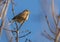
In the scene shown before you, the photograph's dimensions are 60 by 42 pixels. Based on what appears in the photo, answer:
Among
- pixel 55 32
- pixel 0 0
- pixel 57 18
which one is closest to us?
pixel 55 32

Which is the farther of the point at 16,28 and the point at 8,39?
the point at 16,28

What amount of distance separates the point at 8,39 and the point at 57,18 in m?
0.69

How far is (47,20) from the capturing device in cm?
311

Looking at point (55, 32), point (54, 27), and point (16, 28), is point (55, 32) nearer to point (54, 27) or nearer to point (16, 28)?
point (54, 27)

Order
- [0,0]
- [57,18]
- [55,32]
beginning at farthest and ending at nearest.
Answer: [0,0]
[57,18]
[55,32]

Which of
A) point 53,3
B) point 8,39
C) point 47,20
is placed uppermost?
point 53,3

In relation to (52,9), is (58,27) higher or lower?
lower

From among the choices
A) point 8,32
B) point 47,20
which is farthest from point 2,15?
point 47,20

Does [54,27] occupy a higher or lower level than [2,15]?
lower

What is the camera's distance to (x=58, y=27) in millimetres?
2914

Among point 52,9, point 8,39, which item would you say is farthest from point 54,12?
point 8,39

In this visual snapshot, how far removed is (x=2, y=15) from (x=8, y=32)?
27 centimetres

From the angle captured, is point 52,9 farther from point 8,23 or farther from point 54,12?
point 8,23

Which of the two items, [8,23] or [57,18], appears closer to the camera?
[57,18]
